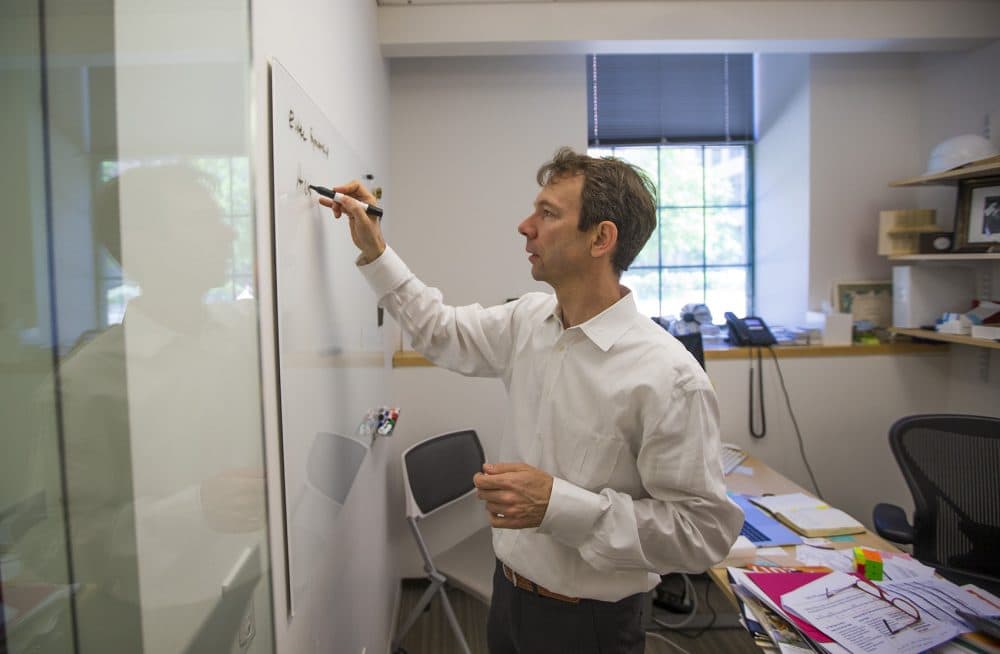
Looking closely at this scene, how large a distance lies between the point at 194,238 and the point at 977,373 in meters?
3.77

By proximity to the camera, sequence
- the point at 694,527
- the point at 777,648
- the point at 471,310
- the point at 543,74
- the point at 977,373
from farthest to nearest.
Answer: the point at 543,74 < the point at 977,373 < the point at 471,310 < the point at 777,648 < the point at 694,527

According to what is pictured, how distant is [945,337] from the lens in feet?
9.18

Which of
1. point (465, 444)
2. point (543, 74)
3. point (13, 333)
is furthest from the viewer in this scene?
point (543, 74)

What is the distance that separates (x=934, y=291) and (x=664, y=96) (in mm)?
1945

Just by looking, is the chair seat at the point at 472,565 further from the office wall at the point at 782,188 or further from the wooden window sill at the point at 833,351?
the office wall at the point at 782,188

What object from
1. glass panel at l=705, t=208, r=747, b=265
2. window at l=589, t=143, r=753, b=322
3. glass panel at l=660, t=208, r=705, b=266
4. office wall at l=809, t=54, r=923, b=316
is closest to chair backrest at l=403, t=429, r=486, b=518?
window at l=589, t=143, r=753, b=322

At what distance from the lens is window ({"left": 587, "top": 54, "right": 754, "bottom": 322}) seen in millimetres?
3613

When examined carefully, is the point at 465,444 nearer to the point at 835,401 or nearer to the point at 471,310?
the point at 471,310

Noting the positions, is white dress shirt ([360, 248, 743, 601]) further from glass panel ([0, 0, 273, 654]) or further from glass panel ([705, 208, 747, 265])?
glass panel ([705, 208, 747, 265])

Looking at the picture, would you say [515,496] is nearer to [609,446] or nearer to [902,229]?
[609,446]

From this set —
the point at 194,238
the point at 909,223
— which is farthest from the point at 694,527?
the point at 909,223

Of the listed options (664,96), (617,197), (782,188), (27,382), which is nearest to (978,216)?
(782,188)

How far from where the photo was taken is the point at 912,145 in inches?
130

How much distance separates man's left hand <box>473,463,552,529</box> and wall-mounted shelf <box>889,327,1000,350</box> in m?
2.58
